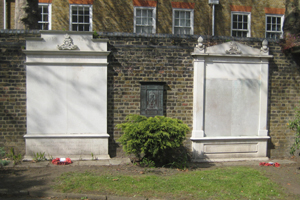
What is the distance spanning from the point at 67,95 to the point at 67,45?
58.0 inches

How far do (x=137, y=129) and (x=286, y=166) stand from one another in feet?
15.7

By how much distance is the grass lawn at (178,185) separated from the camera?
19.1 feet

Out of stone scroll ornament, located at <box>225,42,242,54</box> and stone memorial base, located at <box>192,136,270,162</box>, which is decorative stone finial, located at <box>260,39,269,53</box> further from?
stone memorial base, located at <box>192,136,270,162</box>

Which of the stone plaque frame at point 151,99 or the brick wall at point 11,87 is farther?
the stone plaque frame at point 151,99

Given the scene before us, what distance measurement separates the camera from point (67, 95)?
828 centimetres

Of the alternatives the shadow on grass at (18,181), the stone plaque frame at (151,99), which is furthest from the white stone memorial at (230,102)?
the shadow on grass at (18,181)

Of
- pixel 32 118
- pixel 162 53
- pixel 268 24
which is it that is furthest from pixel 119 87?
pixel 268 24

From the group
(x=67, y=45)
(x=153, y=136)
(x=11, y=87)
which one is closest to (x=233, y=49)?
(x=153, y=136)

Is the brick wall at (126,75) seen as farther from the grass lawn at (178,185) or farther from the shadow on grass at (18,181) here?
the grass lawn at (178,185)

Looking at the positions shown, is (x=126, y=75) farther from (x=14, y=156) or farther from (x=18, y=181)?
(x=18, y=181)

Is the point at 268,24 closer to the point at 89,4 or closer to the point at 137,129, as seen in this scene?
the point at 89,4

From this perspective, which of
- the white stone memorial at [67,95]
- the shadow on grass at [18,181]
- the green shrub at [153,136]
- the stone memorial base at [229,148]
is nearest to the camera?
the shadow on grass at [18,181]

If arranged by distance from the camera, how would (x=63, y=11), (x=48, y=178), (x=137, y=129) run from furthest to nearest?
(x=63, y=11) < (x=137, y=129) < (x=48, y=178)

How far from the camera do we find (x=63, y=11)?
1365 centimetres
